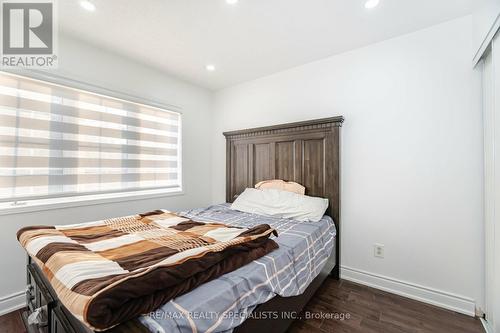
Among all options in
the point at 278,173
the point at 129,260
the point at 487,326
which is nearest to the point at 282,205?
the point at 278,173

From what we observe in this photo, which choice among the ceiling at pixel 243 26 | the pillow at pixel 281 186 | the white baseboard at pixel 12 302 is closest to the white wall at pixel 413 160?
the ceiling at pixel 243 26

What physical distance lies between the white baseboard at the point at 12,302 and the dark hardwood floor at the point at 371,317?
52mm

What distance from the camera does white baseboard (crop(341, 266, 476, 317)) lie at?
70.4 inches

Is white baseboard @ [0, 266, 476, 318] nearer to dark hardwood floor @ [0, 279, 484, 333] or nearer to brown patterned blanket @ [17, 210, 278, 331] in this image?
dark hardwood floor @ [0, 279, 484, 333]

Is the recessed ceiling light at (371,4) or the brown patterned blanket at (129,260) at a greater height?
the recessed ceiling light at (371,4)

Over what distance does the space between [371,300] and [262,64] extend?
2888 mm

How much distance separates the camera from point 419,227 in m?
2.01

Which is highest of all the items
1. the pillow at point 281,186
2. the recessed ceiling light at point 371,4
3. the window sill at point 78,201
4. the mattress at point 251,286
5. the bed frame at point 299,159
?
the recessed ceiling light at point 371,4

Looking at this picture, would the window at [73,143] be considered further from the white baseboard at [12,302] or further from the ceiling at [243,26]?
the white baseboard at [12,302]

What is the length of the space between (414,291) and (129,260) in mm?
2467

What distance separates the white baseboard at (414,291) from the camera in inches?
70.4

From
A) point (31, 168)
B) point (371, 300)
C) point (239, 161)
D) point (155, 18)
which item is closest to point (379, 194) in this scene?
point (371, 300)

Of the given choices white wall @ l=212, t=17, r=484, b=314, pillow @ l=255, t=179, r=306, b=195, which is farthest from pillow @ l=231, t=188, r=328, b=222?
white wall @ l=212, t=17, r=484, b=314

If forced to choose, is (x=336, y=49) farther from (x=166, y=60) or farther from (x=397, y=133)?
(x=166, y=60)
